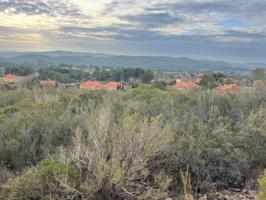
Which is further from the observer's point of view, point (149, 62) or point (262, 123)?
point (149, 62)

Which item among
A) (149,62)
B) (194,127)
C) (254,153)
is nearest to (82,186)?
(194,127)

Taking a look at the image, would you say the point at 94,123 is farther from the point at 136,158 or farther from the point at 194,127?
the point at 194,127

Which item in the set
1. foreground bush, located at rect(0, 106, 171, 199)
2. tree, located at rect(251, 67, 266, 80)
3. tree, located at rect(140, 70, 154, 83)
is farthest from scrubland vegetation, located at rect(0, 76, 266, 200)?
tree, located at rect(140, 70, 154, 83)

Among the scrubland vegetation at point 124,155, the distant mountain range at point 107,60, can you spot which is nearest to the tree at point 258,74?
the scrubland vegetation at point 124,155

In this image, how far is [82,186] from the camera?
20.7 ft

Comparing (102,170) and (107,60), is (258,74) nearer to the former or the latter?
(102,170)

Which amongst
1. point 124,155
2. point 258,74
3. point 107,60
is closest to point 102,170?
point 124,155

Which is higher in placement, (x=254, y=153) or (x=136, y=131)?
(x=136, y=131)

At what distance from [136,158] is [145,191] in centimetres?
67

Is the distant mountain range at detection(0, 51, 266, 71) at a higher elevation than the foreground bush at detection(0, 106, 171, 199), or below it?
below

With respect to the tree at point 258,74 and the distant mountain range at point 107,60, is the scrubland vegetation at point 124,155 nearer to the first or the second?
the tree at point 258,74

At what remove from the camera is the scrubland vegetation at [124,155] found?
21.2 feet

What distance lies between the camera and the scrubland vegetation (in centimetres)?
645

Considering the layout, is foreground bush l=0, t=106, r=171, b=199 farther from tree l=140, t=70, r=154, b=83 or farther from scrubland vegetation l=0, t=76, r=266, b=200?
tree l=140, t=70, r=154, b=83
